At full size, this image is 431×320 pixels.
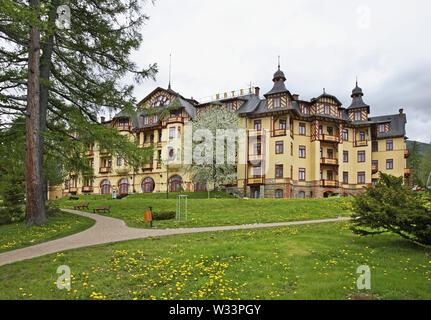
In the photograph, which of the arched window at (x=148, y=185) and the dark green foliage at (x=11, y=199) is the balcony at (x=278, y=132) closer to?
the arched window at (x=148, y=185)

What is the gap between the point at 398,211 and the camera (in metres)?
10.5

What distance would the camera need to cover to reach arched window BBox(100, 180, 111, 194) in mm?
53981

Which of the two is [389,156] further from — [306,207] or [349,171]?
[306,207]

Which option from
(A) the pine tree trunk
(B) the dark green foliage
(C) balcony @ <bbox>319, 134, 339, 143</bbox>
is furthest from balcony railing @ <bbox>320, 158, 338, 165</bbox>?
(A) the pine tree trunk

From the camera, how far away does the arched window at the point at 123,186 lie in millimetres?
52194

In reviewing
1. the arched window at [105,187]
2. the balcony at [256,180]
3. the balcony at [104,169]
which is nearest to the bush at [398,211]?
the balcony at [256,180]

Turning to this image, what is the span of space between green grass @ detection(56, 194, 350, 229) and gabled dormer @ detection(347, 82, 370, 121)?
24.4 meters

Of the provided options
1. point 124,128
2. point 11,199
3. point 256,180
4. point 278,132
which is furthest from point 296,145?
point 11,199

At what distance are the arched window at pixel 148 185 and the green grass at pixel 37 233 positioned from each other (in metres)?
30.9

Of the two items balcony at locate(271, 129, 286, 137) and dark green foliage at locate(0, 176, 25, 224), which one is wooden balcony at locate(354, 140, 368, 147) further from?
dark green foliage at locate(0, 176, 25, 224)

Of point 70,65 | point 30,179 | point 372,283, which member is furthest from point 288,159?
point 372,283

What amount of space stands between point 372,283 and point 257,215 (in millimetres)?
14739

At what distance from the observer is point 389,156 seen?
48.8 metres

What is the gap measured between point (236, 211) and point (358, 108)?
32.4 m
